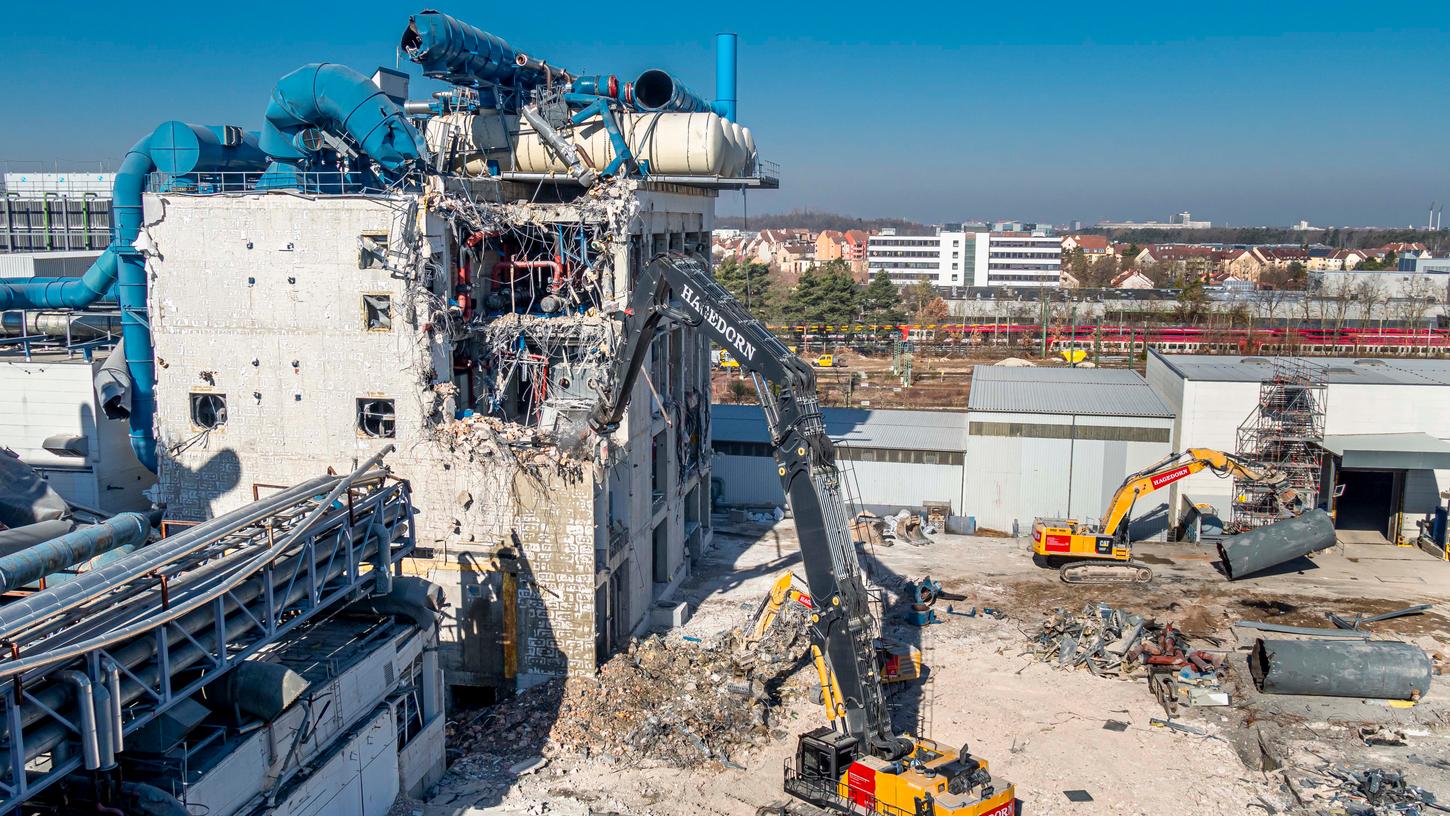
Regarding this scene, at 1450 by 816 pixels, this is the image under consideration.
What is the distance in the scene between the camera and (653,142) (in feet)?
82.9

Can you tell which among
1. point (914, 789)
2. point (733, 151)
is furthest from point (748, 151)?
point (914, 789)

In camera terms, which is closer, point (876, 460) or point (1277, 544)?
point (1277, 544)

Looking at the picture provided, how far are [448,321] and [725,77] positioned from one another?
12.8m

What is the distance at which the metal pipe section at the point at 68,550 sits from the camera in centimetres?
1252

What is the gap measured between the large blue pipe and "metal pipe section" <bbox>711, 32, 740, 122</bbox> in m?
6.52

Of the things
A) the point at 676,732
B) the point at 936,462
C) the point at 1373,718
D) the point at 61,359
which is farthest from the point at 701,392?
the point at 1373,718

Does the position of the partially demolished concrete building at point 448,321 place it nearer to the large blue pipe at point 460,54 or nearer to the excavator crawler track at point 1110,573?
the large blue pipe at point 460,54

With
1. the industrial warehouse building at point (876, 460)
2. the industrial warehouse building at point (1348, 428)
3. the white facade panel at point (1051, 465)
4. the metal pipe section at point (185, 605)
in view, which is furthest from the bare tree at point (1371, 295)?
the metal pipe section at point (185, 605)

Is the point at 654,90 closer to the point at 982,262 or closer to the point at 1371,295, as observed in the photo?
the point at 1371,295

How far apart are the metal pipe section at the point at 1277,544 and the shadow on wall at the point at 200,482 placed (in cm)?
2404

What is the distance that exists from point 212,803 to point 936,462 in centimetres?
2684

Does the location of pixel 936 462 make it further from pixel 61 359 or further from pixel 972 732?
pixel 61 359

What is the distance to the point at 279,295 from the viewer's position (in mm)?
21766

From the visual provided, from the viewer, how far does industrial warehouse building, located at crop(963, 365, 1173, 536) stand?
3481cm
